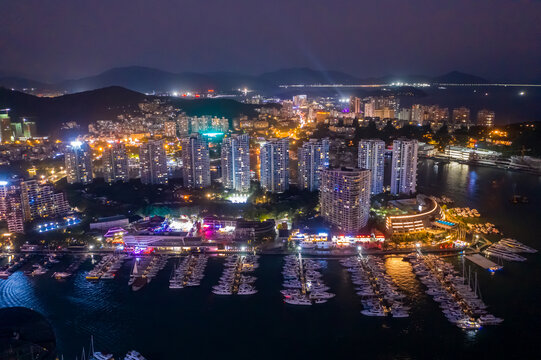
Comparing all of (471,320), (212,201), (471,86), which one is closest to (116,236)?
(212,201)

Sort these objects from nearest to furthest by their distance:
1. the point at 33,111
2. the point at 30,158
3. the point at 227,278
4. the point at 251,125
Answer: the point at 227,278 < the point at 30,158 < the point at 33,111 < the point at 251,125

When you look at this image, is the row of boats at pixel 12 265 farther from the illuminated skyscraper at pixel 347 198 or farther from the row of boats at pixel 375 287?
the illuminated skyscraper at pixel 347 198

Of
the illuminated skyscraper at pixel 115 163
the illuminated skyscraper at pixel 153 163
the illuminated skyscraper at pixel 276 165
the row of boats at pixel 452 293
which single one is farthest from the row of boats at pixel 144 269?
the illuminated skyscraper at pixel 115 163

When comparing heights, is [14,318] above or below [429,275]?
above

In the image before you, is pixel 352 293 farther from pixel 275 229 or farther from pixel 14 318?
pixel 14 318

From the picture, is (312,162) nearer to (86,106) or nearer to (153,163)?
(153,163)

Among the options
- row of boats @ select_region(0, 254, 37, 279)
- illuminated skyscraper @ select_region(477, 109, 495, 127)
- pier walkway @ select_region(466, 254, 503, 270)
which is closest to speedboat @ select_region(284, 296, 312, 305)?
pier walkway @ select_region(466, 254, 503, 270)
